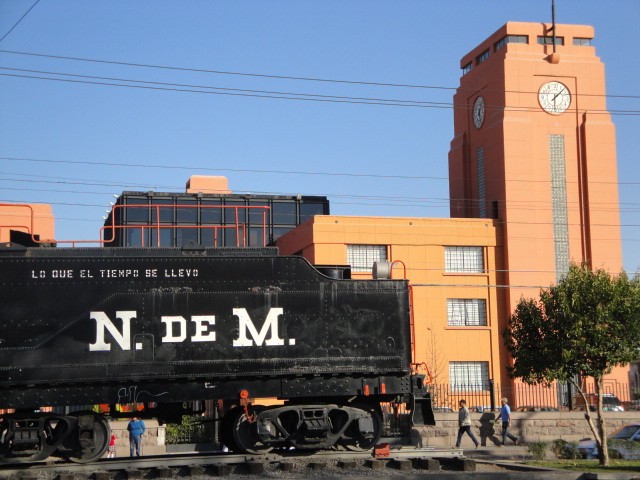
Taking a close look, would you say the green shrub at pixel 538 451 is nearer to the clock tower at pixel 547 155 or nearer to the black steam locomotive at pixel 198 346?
the black steam locomotive at pixel 198 346

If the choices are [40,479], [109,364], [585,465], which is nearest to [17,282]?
[109,364]

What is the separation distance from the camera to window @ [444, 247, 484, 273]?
48.0 m

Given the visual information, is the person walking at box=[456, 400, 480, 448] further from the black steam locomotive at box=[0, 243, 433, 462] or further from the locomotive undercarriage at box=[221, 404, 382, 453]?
the locomotive undercarriage at box=[221, 404, 382, 453]

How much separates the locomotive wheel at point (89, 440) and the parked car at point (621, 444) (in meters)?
15.0

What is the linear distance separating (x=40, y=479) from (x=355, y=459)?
5.33m

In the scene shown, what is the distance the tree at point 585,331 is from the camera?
2605 centimetres

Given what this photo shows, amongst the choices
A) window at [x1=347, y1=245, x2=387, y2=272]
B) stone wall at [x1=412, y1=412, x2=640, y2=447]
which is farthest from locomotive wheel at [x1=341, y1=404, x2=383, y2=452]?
window at [x1=347, y1=245, x2=387, y2=272]

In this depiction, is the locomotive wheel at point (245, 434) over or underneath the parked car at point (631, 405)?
over

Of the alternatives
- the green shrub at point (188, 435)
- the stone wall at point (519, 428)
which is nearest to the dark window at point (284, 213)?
the green shrub at point (188, 435)

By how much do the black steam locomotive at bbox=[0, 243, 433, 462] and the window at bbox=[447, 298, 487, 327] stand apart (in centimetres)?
3056

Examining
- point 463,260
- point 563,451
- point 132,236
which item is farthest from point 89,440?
point 132,236

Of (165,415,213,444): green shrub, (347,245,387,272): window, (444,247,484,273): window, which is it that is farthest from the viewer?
(444,247,484,273): window

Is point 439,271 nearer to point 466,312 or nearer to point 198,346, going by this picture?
point 466,312

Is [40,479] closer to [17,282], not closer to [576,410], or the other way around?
[17,282]
